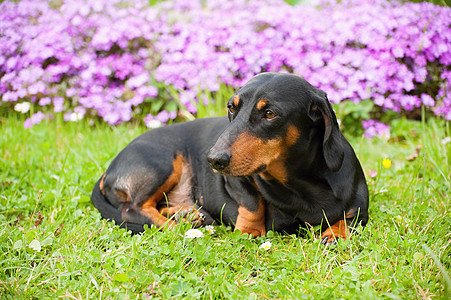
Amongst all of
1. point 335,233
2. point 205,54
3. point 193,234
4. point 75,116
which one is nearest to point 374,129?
point 205,54

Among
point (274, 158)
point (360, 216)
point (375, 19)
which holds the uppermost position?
point (375, 19)

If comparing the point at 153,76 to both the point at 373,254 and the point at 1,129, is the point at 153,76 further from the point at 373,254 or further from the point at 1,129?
the point at 373,254

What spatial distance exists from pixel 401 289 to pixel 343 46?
3596 millimetres

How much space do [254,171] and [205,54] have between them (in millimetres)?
3021

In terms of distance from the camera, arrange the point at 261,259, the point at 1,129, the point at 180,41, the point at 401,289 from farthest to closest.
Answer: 1. the point at 180,41
2. the point at 1,129
3. the point at 261,259
4. the point at 401,289

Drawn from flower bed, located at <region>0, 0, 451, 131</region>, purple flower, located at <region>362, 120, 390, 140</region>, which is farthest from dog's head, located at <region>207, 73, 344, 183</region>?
purple flower, located at <region>362, 120, 390, 140</region>

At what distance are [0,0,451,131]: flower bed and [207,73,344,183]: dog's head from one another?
2423 mm

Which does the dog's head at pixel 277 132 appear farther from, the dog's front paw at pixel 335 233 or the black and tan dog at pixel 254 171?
the dog's front paw at pixel 335 233

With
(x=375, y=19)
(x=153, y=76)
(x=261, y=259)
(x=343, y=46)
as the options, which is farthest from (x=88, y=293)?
(x=375, y=19)

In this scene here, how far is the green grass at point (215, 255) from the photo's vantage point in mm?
1860

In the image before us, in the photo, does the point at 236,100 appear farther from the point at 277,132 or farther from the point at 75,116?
the point at 75,116

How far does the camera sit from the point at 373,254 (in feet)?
6.93

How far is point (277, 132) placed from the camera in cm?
220

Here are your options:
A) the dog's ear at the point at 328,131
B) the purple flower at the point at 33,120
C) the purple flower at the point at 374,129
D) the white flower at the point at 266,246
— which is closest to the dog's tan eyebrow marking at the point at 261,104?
the dog's ear at the point at 328,131
